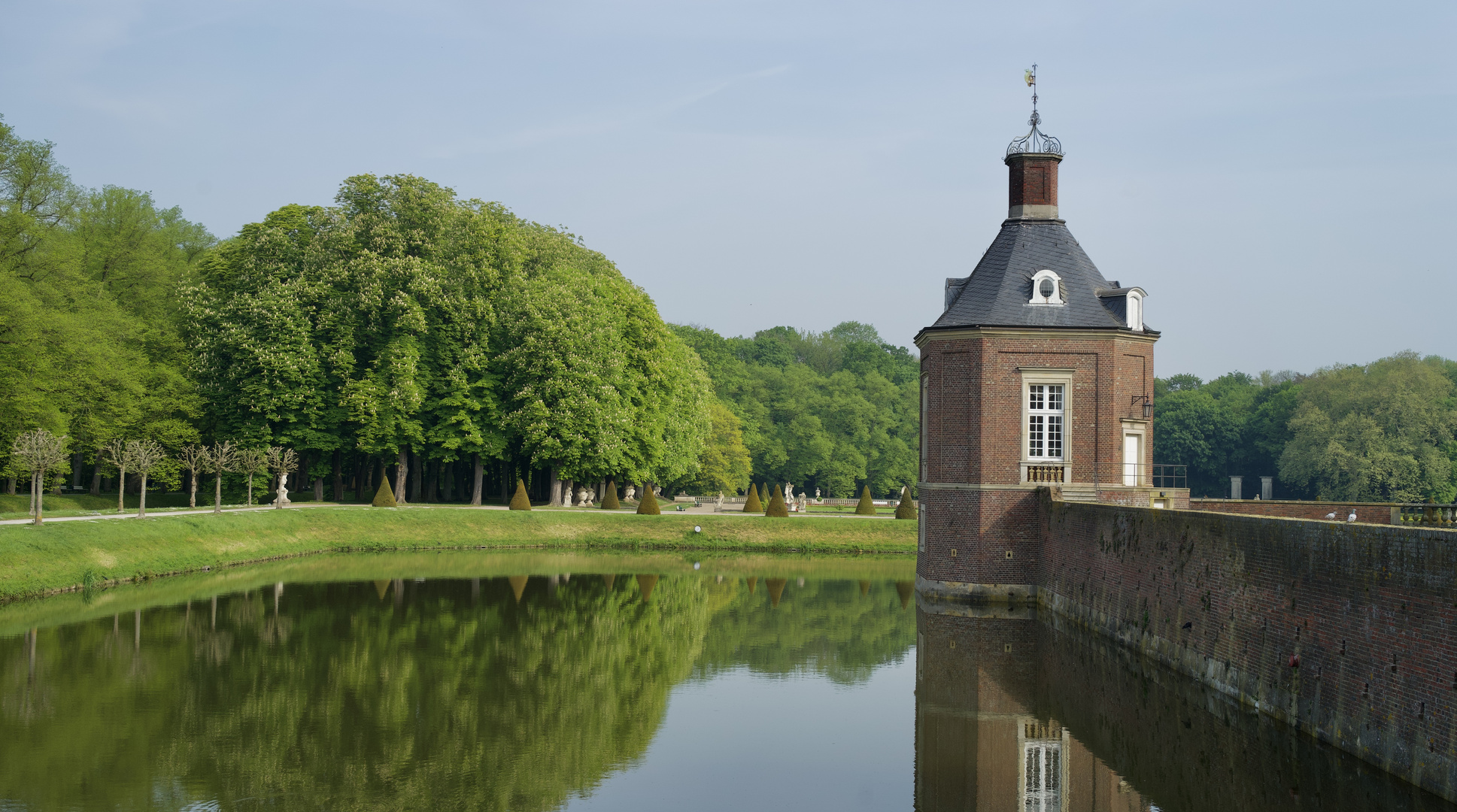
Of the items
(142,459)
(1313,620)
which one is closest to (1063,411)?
(1313,620)

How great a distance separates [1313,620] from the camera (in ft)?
47.1

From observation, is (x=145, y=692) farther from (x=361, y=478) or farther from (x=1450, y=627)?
(x=361, y=478)

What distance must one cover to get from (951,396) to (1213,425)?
6468 cm

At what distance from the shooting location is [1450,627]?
454 inches

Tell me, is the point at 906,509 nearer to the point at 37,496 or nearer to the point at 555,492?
the point at 555,492

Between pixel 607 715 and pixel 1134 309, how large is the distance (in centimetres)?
1971

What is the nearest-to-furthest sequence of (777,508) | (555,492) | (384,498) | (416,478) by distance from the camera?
(384,498) < (777,508) < (555,492) < (416,478)

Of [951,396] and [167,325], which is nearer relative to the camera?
[951,396]

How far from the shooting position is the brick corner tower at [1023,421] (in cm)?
2886

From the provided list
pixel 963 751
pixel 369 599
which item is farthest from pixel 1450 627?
pixel 369 599

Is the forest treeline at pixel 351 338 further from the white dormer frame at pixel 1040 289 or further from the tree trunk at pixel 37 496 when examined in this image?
the white dormer frame at pixel 1040 289

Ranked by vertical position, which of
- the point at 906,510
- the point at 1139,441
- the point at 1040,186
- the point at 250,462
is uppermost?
the point at 1040,186

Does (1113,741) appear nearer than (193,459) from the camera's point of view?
Yes

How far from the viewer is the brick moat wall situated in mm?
11828
